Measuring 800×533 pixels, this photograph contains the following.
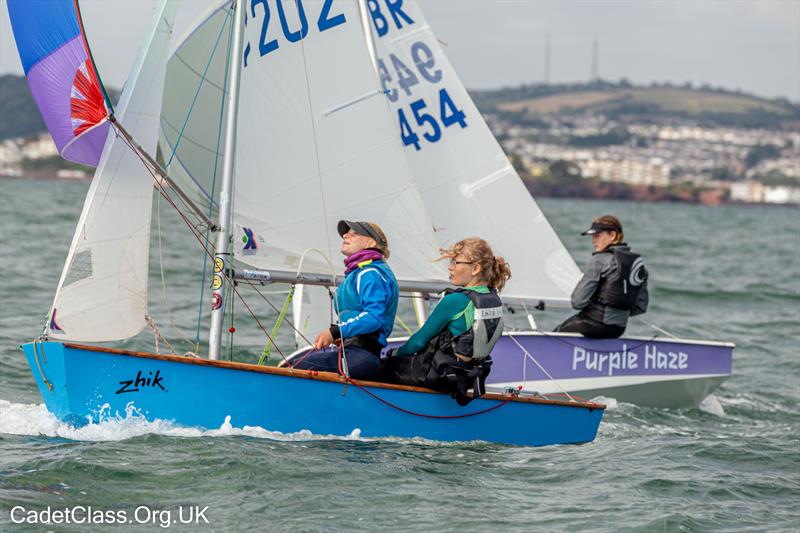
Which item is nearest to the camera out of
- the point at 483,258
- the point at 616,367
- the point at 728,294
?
the point at 483,258

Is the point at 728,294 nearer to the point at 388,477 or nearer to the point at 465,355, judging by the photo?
the point at 465,355

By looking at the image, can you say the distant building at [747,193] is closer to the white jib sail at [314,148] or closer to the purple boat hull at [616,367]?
the purple boat hull at [616,367]

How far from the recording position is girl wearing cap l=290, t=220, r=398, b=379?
574cm

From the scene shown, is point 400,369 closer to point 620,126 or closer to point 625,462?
point 625,462

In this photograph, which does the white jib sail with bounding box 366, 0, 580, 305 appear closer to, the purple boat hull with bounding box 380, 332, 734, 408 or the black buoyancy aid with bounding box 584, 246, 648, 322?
the purple boat hull with bounding box 380, 332, 734, 408

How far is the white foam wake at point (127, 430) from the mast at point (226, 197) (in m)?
0.51

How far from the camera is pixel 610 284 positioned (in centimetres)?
784

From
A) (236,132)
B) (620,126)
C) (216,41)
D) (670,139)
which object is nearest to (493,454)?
(236,132)

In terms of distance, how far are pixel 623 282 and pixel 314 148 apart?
86.3 inches

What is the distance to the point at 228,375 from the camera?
18.5 feet

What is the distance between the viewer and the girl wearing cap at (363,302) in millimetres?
5738

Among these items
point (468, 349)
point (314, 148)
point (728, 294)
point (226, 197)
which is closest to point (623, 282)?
point (314, 148)

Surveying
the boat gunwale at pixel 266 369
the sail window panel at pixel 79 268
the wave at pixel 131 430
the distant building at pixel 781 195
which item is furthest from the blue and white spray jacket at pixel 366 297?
the distant building at pixel 781 195

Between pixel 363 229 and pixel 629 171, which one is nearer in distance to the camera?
pixel 363 229
